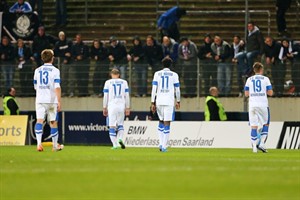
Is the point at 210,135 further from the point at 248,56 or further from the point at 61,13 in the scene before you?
the point at 61,13

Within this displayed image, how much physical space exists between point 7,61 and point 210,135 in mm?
8399

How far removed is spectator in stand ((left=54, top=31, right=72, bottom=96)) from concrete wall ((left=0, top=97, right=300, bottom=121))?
0.67 meters

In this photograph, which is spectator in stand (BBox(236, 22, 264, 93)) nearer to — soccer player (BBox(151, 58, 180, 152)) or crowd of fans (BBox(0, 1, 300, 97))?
crowd of fans (BBox(0, 1, 300, 97))

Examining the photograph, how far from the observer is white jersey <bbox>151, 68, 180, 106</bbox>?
31359 millimetres

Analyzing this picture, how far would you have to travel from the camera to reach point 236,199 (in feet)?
44.8

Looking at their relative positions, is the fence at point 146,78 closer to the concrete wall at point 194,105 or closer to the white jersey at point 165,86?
the concrete wall at point 194,105

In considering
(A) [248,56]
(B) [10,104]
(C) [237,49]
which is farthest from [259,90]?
(B) [10,104]

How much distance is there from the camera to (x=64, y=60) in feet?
132

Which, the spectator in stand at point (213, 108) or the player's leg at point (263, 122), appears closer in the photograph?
the player's leg at point (263, 122)

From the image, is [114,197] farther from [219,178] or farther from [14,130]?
[14,130]

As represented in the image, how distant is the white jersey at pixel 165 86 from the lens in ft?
103

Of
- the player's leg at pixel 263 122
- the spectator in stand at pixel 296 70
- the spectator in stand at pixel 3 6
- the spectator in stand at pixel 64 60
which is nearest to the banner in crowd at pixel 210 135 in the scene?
the spectator in stand at pixel 296 70

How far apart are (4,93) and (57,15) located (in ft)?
17.7

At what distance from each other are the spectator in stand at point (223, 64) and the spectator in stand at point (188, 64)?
2.47ft
